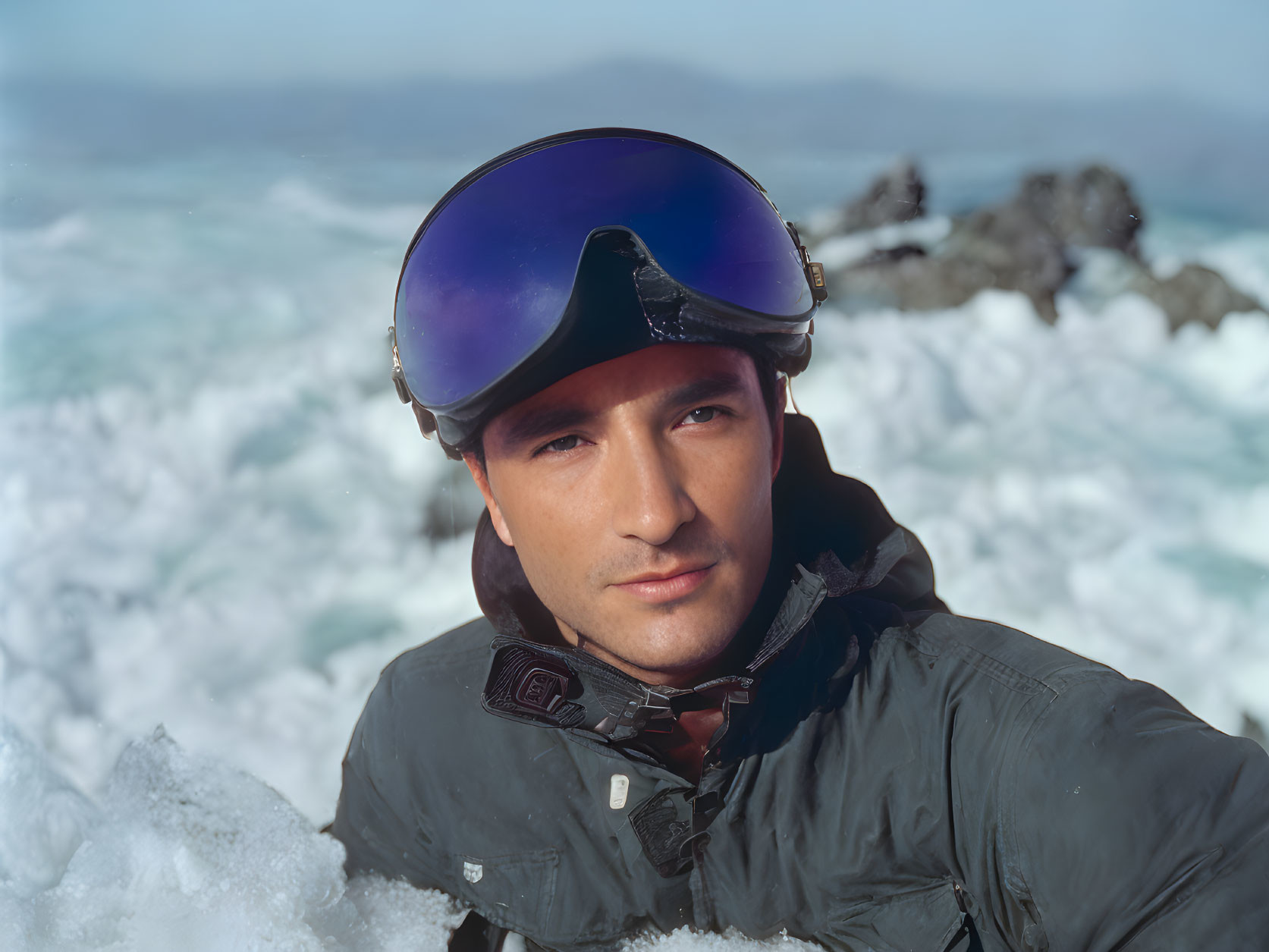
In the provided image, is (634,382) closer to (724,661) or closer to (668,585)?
(668,585)

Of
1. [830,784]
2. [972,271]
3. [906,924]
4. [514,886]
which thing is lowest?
[514,886]

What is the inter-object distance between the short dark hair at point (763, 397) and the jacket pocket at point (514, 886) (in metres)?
0.92

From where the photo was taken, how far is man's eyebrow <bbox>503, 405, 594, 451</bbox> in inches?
63.6

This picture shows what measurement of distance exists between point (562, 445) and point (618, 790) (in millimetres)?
782

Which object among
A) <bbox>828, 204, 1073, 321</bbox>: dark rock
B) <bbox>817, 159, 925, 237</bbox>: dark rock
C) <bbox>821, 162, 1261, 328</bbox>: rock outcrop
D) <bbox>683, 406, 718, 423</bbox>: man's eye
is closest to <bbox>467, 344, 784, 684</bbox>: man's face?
<bbox>683, 406, 718, 423</bbox>: man's eye

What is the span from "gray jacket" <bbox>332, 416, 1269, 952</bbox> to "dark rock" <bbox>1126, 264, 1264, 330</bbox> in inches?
173

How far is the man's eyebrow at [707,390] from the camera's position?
5.28ft

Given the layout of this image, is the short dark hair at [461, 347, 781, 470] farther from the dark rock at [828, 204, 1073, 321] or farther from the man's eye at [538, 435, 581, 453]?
the dark rock at [828, 204, 1073, 321]

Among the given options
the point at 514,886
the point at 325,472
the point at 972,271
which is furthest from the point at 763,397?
the point at 972,271

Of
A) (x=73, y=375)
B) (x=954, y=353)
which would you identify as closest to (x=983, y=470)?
(x=954, y=353)

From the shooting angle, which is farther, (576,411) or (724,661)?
A: (724,661)

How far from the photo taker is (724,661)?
1.81 metres

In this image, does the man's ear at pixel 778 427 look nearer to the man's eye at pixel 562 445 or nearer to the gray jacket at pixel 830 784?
the gray jacket at pixel 830 784

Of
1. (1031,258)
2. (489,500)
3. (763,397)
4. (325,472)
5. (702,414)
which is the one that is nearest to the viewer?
(702,414)
